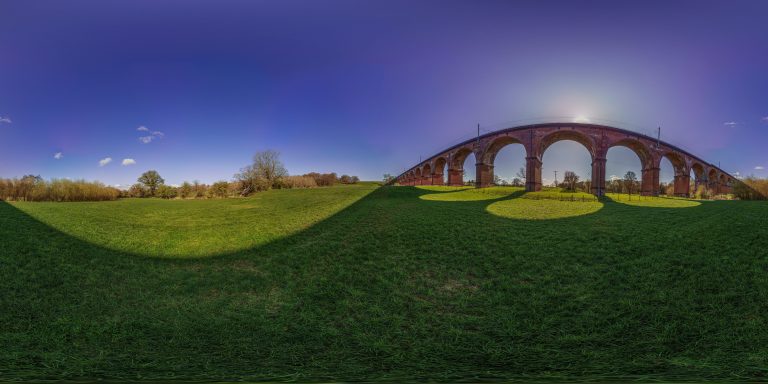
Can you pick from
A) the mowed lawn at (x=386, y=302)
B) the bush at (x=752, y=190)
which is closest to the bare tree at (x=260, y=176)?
the mowed lawn at (x=386, y=302)

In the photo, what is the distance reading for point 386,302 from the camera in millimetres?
4871

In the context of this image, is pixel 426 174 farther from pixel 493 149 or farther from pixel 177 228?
pixel 177 228

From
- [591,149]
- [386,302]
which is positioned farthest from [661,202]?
[386,302]

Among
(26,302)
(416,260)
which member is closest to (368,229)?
(416,260)

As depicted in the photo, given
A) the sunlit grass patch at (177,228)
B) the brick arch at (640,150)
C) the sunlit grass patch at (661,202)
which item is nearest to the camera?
the sunlit grass patch at (177,228)

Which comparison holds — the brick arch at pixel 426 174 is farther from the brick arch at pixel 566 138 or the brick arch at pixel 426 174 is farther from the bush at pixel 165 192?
the bush at pixel 165 192

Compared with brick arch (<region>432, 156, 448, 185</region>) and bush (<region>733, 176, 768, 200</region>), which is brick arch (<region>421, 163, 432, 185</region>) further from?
bush (<region>733, 176, 768, 200</region>)

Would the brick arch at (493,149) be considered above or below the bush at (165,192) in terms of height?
above

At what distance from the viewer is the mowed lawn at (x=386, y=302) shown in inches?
116

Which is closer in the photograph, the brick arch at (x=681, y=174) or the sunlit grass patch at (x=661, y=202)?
the sunlit grass patch at (x=661, y=202)

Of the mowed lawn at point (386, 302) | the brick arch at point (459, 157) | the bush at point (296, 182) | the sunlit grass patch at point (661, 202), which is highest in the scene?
the brick arch at point (459, 157)

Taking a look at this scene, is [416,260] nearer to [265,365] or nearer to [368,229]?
[368,229]

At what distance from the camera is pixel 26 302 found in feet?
15.8

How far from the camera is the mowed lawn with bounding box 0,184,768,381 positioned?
296 centimetres
